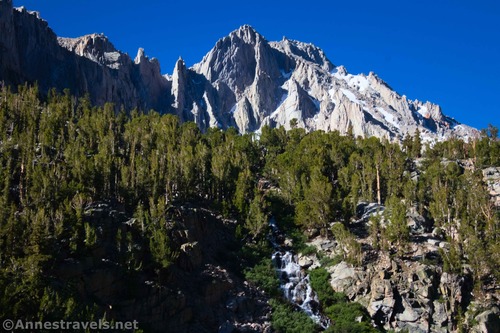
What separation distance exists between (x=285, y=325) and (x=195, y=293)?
9.23m

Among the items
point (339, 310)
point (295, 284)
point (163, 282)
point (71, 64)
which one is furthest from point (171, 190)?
point (71, 64)

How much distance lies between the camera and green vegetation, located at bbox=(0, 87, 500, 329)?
126ft

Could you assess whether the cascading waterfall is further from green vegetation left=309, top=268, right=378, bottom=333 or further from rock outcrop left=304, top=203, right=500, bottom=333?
rock outcrop left=304, top=203, right=500, bottom=333

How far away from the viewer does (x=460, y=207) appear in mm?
59906

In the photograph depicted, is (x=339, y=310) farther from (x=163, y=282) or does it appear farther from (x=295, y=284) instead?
(x=163, y=282)

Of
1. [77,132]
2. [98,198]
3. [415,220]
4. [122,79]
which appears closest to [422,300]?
[415,220]

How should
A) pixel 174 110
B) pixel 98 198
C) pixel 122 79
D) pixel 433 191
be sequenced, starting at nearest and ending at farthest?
1. pixel 98 198
2. pixel 433 191
3. pixel 122 79
4. pixel 174 110

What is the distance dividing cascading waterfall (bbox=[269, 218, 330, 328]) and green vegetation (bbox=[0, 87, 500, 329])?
1808 mm

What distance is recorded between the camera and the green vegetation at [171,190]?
38281mm

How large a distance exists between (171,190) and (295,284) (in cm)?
1897

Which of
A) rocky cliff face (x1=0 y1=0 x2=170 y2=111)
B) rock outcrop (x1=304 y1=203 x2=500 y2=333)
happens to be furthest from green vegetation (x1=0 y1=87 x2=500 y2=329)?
rocky cliff face (x1=0 y1=0 x2=170 y2=111)

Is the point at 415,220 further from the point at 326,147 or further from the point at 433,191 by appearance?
the point at 326,147

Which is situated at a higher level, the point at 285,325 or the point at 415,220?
the point at 415,220

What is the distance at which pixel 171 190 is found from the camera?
194 feet
